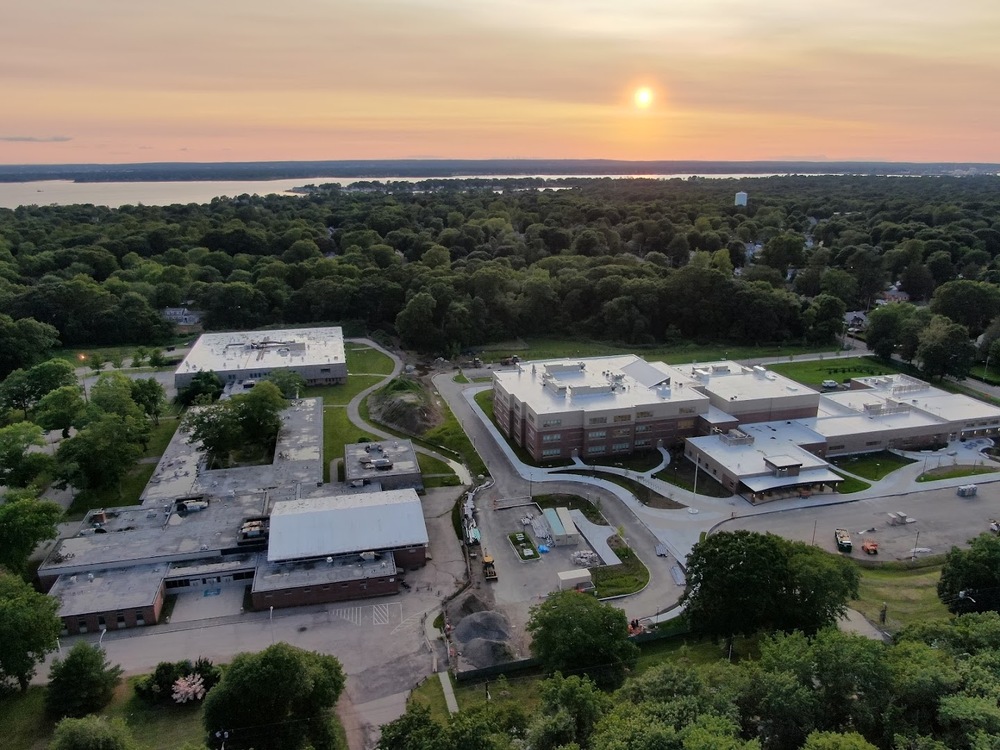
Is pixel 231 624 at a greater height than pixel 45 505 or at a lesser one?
lesser

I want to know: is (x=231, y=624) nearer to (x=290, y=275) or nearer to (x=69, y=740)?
(x=69, y=740)

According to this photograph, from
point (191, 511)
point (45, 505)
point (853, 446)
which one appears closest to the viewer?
point (45, 505)

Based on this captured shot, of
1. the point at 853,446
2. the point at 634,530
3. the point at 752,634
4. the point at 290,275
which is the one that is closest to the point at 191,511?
the point at 634,530

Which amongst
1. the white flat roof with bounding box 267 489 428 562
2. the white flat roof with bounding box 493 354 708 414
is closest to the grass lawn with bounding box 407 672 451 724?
the white flat roof with bounding box 267 489 428 562

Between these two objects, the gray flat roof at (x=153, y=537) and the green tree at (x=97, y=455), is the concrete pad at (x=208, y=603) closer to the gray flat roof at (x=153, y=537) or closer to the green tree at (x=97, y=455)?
the gray flat roof at (x=153, y=537)

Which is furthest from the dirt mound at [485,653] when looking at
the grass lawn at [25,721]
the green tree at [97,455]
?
the green tree at [97,455]

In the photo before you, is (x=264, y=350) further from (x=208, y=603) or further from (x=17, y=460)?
(x=208, y=603)
